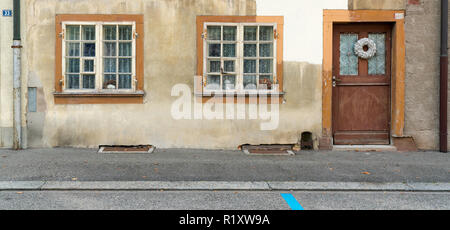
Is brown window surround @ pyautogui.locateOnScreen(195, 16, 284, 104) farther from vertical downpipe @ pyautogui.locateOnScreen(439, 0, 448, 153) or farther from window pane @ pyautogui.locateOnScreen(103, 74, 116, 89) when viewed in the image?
vertical downpipe @ pyautogui.locateOnScreen(439, 0, 448, 153)

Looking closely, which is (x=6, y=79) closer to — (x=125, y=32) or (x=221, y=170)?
(x=125, y=32)

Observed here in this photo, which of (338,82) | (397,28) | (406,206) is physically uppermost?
(397,28)

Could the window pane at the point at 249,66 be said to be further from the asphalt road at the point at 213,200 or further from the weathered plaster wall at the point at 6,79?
the weathered plaster wall at the point at 6,79

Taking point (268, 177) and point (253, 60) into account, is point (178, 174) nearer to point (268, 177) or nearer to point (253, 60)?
point (268, 177)

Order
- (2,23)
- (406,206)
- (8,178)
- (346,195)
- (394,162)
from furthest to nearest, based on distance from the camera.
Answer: (2,23) < (394,162) < (8,178) < (346,195) < (406,206)

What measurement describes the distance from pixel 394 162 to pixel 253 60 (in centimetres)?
337

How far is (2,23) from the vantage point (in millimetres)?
8469

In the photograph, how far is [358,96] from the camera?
8.95 meters

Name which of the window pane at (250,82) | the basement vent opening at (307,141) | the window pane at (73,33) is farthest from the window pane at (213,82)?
the window pane at (73,33)

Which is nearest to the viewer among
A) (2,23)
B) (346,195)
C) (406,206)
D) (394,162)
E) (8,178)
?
(406,206)

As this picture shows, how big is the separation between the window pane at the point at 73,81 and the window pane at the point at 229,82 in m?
2.98

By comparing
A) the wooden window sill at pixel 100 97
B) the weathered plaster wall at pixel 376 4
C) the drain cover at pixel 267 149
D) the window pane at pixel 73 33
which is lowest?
the drain cover at pixel 267 149

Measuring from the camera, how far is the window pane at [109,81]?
28.5 ft

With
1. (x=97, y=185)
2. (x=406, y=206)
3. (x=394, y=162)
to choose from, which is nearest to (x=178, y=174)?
(x=97, y=185)
